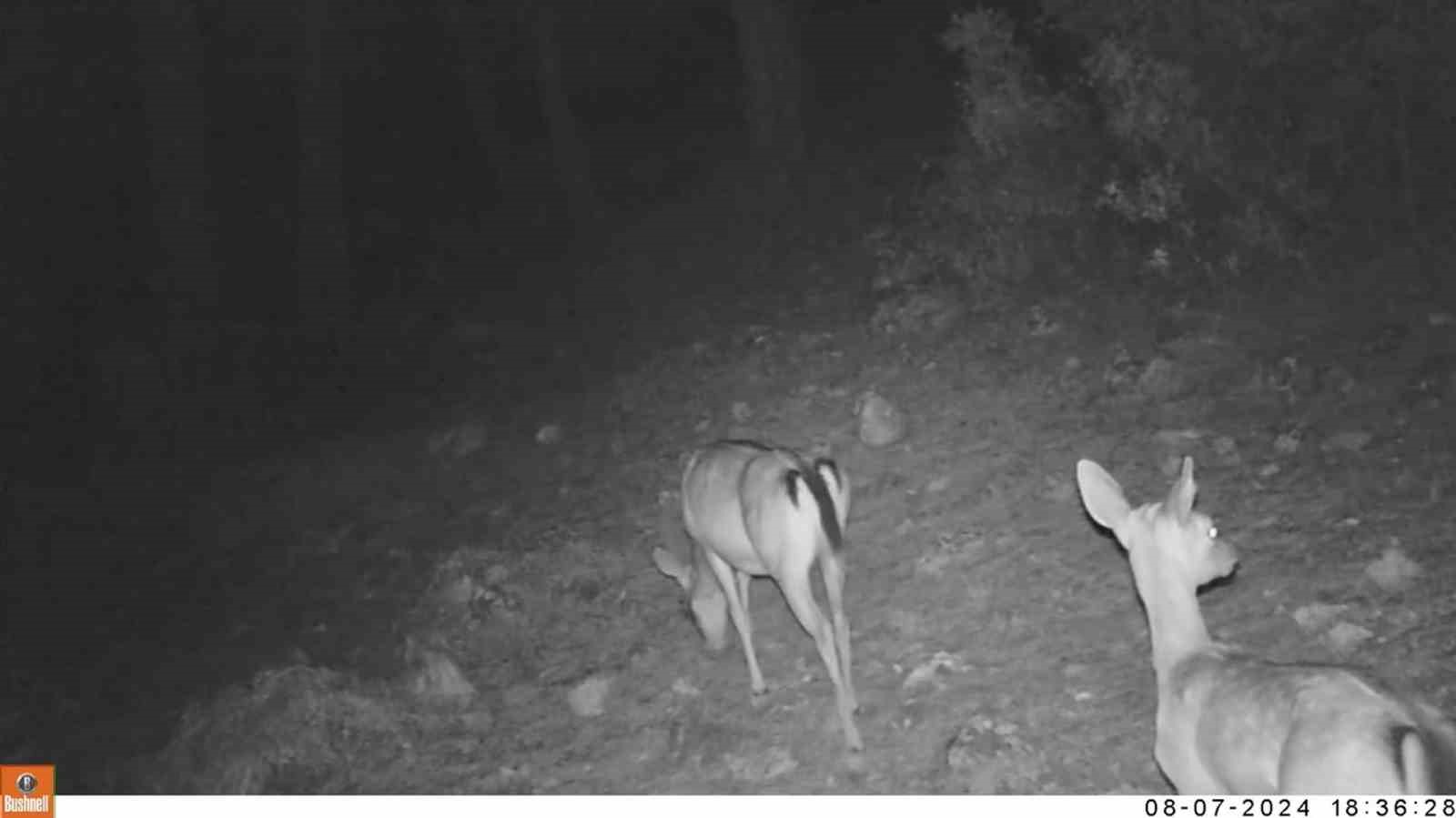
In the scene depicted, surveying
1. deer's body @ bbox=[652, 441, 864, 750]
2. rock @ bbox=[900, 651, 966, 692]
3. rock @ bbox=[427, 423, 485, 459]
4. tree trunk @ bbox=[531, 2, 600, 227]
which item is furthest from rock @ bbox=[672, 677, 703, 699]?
tree trunk @ bbox=[531, 2, 600, 227]

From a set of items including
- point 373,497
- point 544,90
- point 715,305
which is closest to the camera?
point 373,497

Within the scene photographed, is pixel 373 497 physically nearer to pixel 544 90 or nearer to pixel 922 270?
pixel 922 270

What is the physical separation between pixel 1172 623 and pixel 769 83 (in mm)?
12592

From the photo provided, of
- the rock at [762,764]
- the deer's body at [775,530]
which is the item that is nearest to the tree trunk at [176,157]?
the deer's body at [775,530]

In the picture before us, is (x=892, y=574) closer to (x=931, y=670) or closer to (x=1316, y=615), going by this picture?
(x=931, y=670)

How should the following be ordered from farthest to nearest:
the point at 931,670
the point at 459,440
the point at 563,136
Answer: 1. the point at 563,136
2. the point at 459,440
3. the point at 931,670

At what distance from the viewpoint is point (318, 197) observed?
16.2 metres

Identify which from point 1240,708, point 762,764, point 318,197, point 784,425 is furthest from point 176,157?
point 1240,708

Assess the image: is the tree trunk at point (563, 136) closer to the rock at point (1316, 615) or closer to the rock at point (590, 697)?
the rock at point (590, 697)

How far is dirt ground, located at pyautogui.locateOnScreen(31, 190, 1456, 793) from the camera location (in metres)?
5.98

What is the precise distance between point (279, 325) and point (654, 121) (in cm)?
1185

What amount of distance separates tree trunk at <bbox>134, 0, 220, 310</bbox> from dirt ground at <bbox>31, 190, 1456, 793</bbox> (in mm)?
5270

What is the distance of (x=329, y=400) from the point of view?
14.6 m

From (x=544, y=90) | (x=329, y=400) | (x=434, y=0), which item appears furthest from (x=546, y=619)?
(x=434, y=0)
